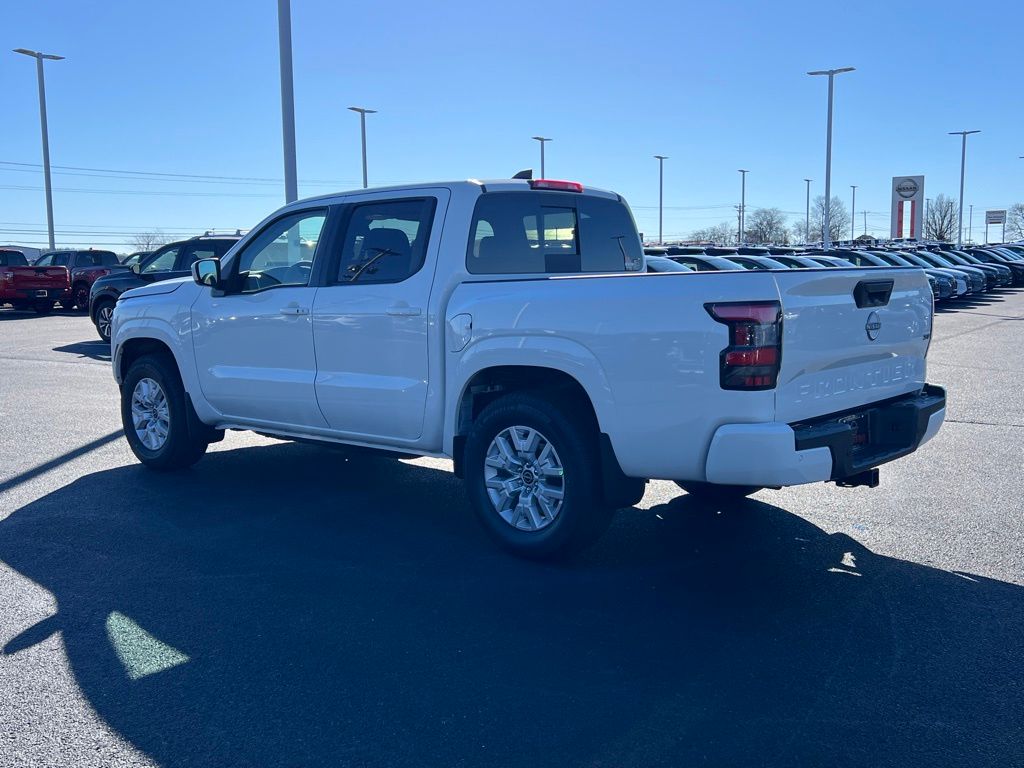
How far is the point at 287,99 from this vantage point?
606 inches

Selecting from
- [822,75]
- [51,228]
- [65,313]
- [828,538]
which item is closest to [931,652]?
[828,538]

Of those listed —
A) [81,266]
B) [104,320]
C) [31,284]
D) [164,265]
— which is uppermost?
[164,265]

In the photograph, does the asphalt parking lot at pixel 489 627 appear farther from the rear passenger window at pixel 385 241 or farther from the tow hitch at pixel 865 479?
the rear passenger window at pixel 385 241

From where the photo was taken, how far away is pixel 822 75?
43156 mm

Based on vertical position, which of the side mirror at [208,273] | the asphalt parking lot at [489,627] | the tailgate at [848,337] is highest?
the side mirror at [208,273]

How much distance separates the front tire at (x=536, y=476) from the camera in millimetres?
5047

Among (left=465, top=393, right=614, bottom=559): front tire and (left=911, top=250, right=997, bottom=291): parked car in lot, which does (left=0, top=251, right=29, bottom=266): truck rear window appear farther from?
(left=911, top=250, right=997, bottom=291): parked car in lot

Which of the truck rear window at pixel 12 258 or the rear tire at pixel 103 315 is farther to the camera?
the truck rear window at pixel 12 258

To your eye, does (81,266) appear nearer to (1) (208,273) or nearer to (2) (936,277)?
(1) (208,273)

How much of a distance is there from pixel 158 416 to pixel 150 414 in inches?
4.0

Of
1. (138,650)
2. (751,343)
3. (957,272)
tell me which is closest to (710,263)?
(957,272)

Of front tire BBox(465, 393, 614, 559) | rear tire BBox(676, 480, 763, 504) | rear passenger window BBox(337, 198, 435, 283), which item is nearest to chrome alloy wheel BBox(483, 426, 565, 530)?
front tire BBox(465, 393, 614, 559)

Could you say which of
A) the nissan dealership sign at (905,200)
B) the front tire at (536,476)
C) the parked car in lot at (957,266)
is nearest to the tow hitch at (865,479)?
the front tire at (536,476)

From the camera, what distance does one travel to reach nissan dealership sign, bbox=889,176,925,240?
7250cm
